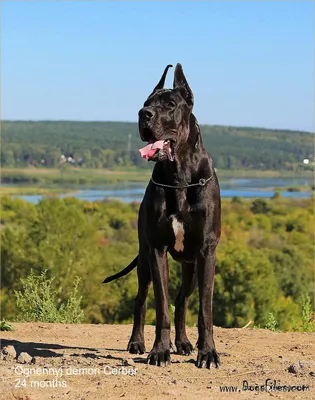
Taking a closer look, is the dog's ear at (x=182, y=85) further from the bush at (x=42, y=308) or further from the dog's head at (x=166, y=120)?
the bush at (x=42, y=308)

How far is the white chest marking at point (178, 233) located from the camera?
7584 millimetres

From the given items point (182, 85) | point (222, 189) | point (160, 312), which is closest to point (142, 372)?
point (160, 312)

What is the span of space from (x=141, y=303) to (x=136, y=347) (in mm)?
419

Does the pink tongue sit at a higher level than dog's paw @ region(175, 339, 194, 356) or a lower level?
higher

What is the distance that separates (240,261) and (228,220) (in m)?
52.9

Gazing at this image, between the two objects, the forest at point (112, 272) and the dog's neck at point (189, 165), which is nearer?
the dog's neck at point (189, 165)

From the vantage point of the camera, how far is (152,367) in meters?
7.45

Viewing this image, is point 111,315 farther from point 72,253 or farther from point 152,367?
point 152,367

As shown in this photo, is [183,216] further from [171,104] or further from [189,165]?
[171,104]

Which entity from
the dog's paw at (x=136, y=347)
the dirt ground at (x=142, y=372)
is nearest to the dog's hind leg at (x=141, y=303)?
the dog's paw at (x=136, y=347)

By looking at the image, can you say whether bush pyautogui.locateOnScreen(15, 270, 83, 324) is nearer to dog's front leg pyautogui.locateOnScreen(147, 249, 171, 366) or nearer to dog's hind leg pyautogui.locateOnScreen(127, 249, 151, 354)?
dog's hind leg pyautogui.locateOnScreen(127, 249, 151, 354)

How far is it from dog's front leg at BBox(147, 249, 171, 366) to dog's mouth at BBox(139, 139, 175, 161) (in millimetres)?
879

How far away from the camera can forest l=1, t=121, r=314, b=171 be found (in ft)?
245

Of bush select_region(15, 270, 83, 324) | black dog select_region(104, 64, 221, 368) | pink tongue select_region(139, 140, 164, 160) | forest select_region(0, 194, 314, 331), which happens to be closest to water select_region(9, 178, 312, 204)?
forest select_region(0, 194, 314, 331)
